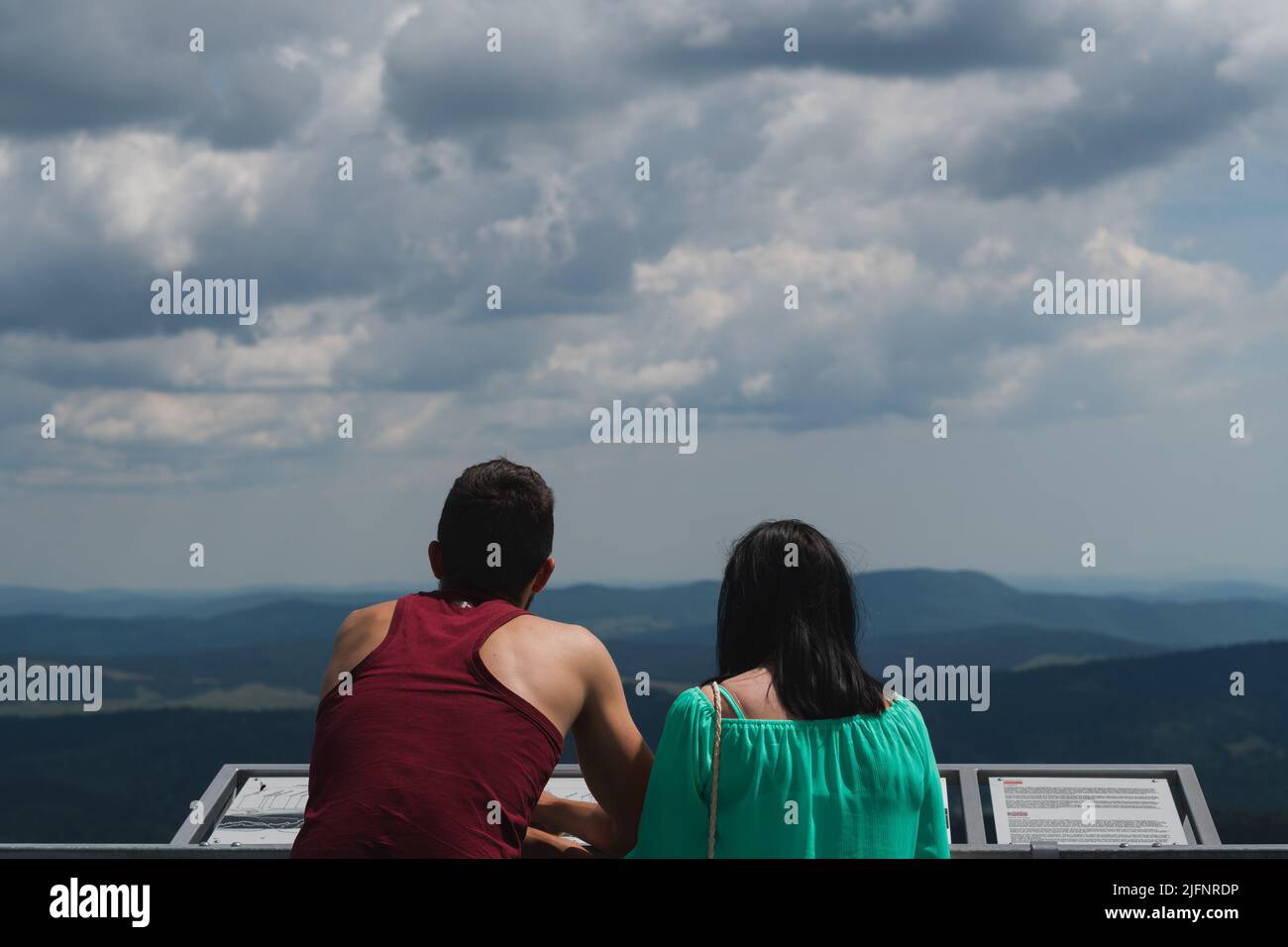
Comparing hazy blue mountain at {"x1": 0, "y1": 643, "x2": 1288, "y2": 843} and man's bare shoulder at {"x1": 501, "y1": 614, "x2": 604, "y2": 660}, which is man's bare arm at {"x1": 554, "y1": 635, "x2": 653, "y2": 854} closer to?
man's bare shoulder at {"x1": 501, "y1": 614, "x2": 604, "y2": 660}

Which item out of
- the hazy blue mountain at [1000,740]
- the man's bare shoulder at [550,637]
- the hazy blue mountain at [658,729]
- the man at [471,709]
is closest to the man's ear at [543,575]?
the man at [471,709]

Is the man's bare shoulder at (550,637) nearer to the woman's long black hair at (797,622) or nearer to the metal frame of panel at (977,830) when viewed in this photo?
the woman's long black hair at (797,622)

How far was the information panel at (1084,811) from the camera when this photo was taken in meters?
4.30

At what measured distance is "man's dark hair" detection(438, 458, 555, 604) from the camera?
3.25 metres

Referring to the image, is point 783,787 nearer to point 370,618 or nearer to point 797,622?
point 797,622

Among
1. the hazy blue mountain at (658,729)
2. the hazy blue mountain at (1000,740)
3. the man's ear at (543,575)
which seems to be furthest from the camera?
the hazy blue mountain at (658,729)

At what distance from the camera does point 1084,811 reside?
448 cm

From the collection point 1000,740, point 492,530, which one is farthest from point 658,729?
point 492,530

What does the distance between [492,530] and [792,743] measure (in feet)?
2.94

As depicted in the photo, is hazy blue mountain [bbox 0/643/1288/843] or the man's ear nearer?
the man's ear

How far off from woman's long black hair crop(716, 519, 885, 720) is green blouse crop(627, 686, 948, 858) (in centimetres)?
7

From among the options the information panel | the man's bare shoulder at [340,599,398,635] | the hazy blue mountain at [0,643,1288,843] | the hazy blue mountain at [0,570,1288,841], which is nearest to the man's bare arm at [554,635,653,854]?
the man's bare shoulder at [340,599,398,635]
